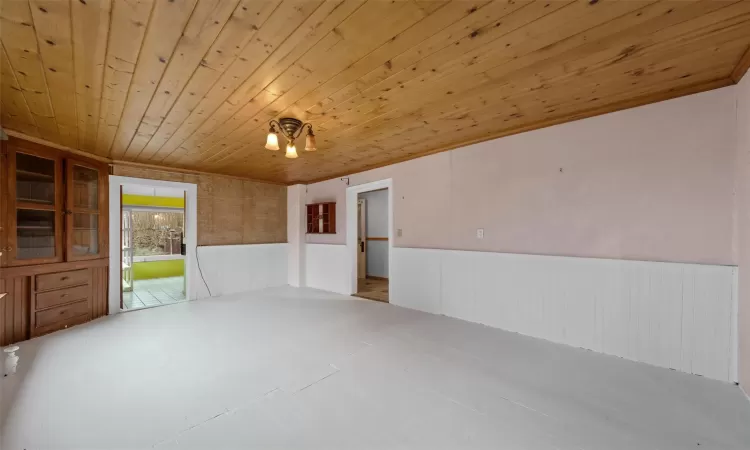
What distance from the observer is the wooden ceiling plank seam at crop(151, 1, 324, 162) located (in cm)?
147

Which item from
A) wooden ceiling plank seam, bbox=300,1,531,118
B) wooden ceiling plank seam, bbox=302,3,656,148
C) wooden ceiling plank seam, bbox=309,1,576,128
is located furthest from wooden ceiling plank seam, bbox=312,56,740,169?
wooden ceiling plank seam, bbox=300,1,531,118

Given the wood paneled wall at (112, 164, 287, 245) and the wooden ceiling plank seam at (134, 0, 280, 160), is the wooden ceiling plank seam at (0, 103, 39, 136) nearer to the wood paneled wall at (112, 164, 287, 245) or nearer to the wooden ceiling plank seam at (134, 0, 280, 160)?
the wooden ceiling plank seam at (134, 0, 280, 160)

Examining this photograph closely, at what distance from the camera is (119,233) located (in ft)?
14.4

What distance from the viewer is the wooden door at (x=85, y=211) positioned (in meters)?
3.73

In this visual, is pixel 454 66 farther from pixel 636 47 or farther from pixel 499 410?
pixel 499 410

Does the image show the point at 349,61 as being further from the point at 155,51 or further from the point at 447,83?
the point at 155,51

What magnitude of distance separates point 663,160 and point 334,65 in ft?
9.22

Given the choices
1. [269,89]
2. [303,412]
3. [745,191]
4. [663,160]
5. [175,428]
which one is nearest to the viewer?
[175,428]

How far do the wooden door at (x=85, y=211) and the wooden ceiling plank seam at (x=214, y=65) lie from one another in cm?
158

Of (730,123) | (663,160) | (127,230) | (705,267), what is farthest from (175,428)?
(127,230)

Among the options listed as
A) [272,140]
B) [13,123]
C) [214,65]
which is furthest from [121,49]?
[13,123]

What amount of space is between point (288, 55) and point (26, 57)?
1567 mm

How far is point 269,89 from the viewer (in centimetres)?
225

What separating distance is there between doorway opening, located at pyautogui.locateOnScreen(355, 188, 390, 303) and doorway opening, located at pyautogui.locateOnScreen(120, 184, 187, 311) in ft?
12.0
